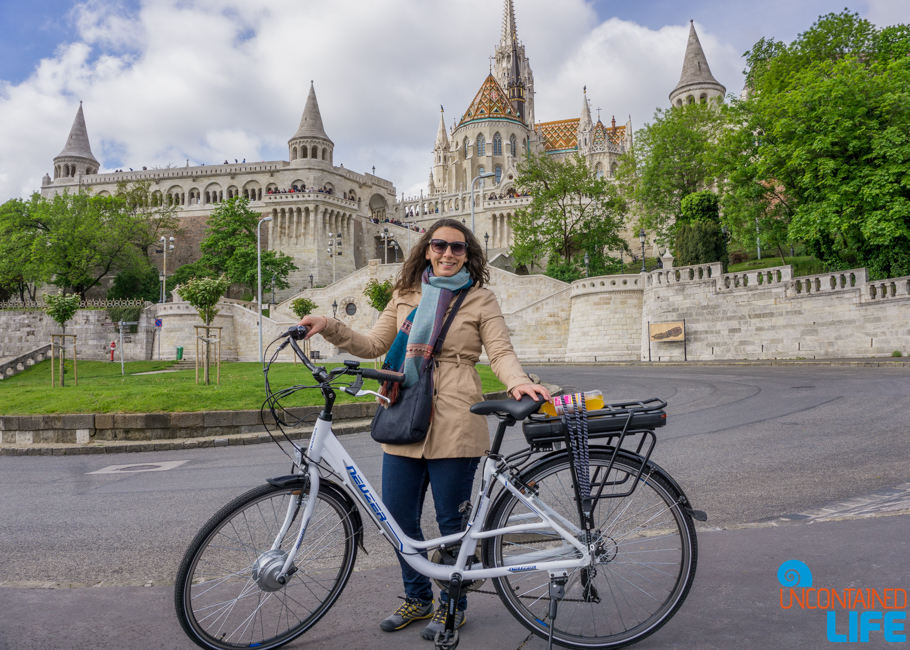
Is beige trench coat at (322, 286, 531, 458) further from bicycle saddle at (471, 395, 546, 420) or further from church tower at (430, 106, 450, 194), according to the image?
Answer: church tower at (430, 106, 450, 194)

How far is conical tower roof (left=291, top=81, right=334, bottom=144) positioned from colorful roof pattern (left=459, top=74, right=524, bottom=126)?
18.9 metres

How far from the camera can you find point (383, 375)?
278 centimetres

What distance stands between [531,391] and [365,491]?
0.91m

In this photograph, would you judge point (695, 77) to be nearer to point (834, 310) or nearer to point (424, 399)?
point (834, 310)

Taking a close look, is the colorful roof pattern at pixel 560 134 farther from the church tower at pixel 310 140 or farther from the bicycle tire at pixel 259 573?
the bicycle tire at pixel 259 573

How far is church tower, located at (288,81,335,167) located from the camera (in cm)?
7031

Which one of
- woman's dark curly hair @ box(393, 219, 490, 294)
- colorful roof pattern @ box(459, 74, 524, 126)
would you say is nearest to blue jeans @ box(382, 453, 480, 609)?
woman's dark curly hair @ box(393, 219, 490, 294)

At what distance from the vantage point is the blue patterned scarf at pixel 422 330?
9.40 ft

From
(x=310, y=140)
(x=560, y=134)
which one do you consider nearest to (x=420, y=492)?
(x=310, y=140)

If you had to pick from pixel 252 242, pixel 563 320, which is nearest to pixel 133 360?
pixel 252 242

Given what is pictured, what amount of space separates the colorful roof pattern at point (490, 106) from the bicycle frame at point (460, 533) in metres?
79.8

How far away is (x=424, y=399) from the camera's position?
9.29 ft

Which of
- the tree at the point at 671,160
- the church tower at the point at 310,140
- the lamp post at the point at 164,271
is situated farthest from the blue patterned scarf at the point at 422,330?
the church tower at the point at 310,140

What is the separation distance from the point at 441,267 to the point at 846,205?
80.4 feet
